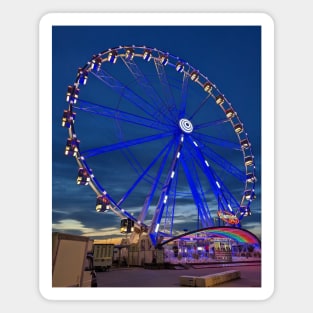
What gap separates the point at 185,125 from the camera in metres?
10.1

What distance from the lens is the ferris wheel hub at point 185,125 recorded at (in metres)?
9.98

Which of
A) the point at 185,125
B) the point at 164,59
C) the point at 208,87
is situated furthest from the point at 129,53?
the point at 185,125

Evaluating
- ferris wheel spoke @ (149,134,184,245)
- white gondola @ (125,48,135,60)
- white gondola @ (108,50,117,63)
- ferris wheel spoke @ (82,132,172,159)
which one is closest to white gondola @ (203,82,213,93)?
ferris wheel spoke @ (149,134,184,245)

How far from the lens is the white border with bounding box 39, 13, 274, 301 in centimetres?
496

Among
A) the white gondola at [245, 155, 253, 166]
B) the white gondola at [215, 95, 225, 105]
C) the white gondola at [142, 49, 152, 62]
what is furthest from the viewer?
the white gondola at [215, 95, 225, 105]

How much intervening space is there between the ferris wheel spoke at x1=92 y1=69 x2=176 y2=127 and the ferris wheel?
2cm

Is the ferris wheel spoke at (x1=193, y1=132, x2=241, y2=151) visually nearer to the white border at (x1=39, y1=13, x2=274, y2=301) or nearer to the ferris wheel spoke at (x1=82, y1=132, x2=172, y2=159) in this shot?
the ferris wheel spoke at (x1=82, y1=132, x2=172, y2=159)

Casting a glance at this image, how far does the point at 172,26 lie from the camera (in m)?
5.37

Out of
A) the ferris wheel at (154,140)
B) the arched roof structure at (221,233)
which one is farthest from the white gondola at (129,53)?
the arched roof structure at (221,233)
